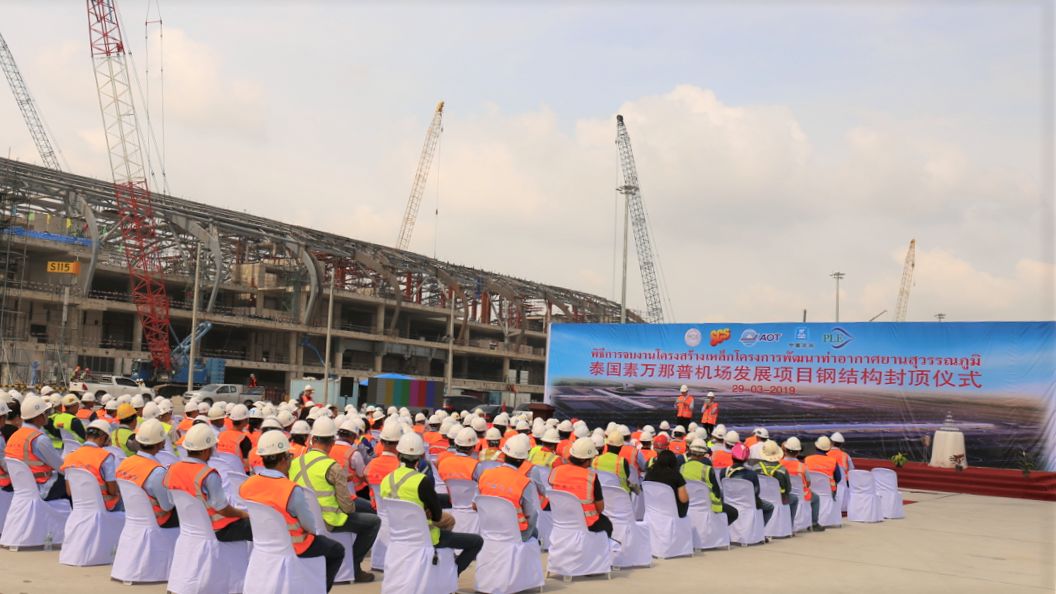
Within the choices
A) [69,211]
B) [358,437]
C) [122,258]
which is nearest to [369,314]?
[122,258]

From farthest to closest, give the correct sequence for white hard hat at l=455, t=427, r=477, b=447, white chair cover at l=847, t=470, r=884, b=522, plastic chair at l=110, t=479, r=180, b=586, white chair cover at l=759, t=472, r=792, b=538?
white chair cover at l=847, t=470, r=884, b=522 → white chair cover at l=759, t=472, r=792, b=538 → white hard hat at l=455, t=427, r=477, b=447 → plastic chair at l=110, t=479, r=180, b=586

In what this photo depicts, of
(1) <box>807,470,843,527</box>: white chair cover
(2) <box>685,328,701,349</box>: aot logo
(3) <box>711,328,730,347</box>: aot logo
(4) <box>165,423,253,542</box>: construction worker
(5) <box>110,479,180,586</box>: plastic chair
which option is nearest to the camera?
(4) <box>165,423,253,542</box>: construction worker

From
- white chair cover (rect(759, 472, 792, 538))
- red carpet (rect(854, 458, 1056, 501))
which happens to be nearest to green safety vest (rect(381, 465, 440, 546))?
white chair cover (rect(759, 472, 792, 538))

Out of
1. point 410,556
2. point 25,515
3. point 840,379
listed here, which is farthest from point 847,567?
point 840,379

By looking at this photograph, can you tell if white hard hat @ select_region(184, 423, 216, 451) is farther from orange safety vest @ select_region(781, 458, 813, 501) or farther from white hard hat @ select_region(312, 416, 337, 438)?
orange safety vest @ select_region(781, 458, 813, 501)

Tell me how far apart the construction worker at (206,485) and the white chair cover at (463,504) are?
2662 mm

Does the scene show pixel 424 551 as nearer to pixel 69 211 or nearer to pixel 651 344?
pixel 651 344

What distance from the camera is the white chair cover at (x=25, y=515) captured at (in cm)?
972

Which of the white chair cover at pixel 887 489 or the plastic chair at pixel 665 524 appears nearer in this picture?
the plastic chair at pixel 665 524

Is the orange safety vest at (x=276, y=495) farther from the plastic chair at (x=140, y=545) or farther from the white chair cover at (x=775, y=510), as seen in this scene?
the white chair cover at (x=775, y=510)

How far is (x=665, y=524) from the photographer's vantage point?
1099 cm

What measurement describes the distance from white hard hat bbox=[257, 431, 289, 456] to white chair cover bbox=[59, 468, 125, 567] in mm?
2800

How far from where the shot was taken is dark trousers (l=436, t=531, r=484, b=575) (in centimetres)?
820

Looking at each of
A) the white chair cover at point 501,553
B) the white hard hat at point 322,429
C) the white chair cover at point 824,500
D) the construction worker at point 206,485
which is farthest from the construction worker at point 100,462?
the white chair cover at point 824,500
